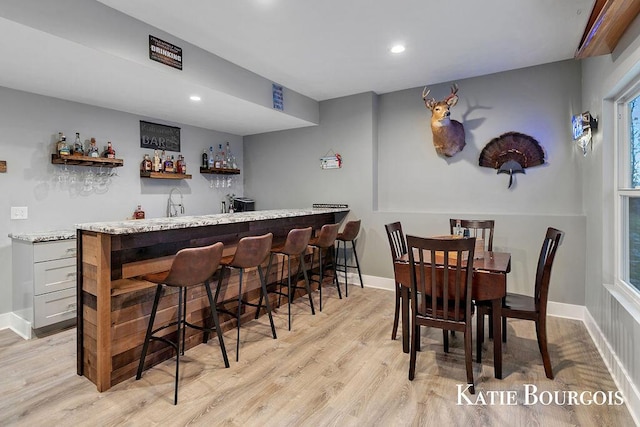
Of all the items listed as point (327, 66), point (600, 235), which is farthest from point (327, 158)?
point (600, 235)

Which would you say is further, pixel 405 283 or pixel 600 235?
pixel 600 235

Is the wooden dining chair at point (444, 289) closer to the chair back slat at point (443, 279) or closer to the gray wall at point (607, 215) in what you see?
the chair back slat at point (443, 279)

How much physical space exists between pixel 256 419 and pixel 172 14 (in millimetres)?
2872

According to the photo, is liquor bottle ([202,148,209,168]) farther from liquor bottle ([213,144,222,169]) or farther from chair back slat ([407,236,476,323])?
chair back slat ([407,236,476,323])

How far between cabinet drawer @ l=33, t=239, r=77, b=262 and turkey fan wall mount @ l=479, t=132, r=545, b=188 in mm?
4444

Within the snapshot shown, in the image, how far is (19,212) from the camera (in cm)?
316

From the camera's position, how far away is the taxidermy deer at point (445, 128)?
12.3 feet

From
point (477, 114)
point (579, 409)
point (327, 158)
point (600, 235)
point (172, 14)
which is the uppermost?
point (172, 14)

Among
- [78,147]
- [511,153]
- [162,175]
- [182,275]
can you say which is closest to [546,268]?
[511,153]

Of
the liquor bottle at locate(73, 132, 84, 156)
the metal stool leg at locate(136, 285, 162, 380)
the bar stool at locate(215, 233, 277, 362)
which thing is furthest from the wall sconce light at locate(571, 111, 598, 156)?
the liquor bottle at locate(73, 132, 84, 156)

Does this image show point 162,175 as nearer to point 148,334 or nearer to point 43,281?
point 43,281

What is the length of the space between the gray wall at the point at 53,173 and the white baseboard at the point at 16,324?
0.07 metres

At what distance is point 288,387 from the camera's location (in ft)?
7.07

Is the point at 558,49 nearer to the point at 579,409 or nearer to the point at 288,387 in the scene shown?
the point at 579,409
